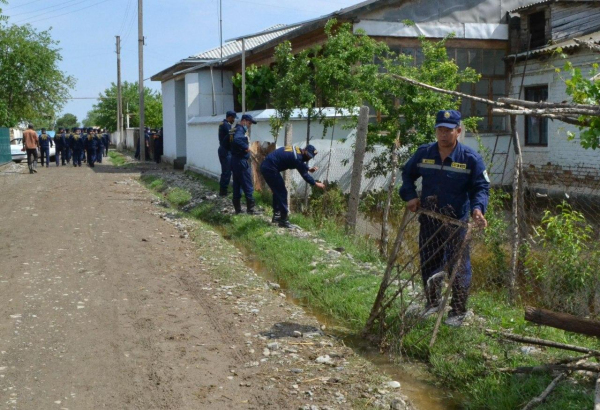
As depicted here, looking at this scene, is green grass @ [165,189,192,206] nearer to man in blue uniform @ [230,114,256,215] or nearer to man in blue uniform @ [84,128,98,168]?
man in blue uniform @ [230,114,256,215]

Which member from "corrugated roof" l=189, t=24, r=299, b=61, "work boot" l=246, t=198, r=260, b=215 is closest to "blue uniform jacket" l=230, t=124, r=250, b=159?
Result: "work boot" l=246, t=198, r=260, b=215

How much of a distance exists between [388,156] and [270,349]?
28.3 ft

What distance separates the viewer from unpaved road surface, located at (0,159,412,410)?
5340 millimetres

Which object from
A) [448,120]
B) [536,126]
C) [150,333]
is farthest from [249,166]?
[536,126]

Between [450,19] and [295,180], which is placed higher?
[450,19]

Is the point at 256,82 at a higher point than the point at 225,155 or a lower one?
higher

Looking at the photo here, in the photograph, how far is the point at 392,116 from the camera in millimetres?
13594

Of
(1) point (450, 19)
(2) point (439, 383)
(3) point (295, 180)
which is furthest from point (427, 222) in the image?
(1) point (450, 19)

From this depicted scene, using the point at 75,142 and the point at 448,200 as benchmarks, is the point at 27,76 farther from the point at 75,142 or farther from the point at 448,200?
the point at 448,200

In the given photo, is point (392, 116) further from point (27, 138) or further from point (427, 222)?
point (27, 138)

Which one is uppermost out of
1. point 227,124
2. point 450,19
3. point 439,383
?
point 450,19

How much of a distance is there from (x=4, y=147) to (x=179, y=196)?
20.2 m

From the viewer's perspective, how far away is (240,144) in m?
13.2

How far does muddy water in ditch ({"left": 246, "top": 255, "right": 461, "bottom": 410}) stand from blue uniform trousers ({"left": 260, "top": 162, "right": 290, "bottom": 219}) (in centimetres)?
483
